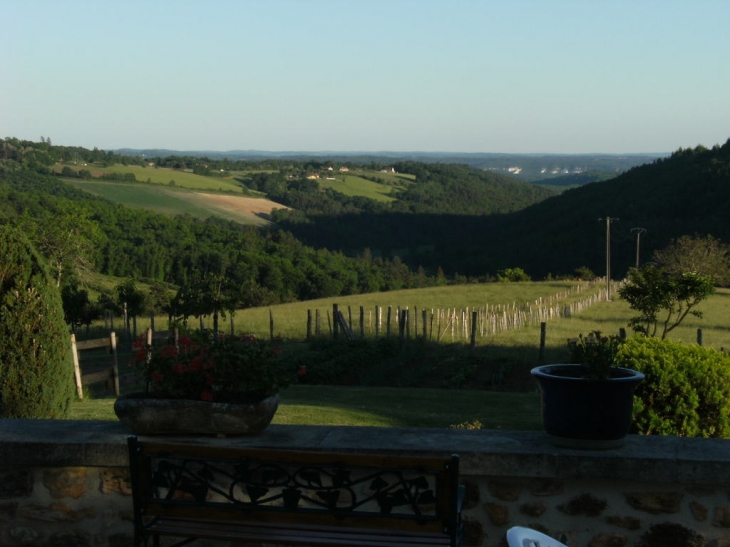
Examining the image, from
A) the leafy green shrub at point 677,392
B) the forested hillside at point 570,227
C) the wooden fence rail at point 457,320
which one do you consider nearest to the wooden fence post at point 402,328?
the wooden fence rail at point 457,320

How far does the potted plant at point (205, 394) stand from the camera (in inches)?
134

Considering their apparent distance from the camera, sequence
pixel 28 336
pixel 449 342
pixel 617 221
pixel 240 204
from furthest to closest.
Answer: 1. pixel 240 204
2. pixel 617 221
3. pixel 449 342
4. pixel 28 336

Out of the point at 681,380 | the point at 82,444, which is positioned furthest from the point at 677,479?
the point at 681,380

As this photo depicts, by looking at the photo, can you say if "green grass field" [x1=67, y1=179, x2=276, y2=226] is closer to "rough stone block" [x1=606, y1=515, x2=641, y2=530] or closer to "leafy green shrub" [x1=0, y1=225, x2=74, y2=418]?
"leafy green shrub" [x1=0, y1=225, x2=74, y2=418]

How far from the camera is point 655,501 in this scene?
3236 mm

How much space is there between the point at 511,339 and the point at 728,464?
21.7m

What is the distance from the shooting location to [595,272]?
210 ft

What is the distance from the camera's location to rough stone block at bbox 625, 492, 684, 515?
10.6ft

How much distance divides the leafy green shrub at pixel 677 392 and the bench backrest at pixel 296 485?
3.80 m

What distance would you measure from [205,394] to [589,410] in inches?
59.0

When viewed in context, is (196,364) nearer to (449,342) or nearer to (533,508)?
(533,508)

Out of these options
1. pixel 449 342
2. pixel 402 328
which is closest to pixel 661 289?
pixel 402 328

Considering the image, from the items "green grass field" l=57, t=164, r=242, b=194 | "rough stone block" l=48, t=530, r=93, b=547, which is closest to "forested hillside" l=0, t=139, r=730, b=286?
"green grass field" l=57, t=164, r=242, b=194

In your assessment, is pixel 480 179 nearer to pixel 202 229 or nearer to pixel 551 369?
pixel 202 229
